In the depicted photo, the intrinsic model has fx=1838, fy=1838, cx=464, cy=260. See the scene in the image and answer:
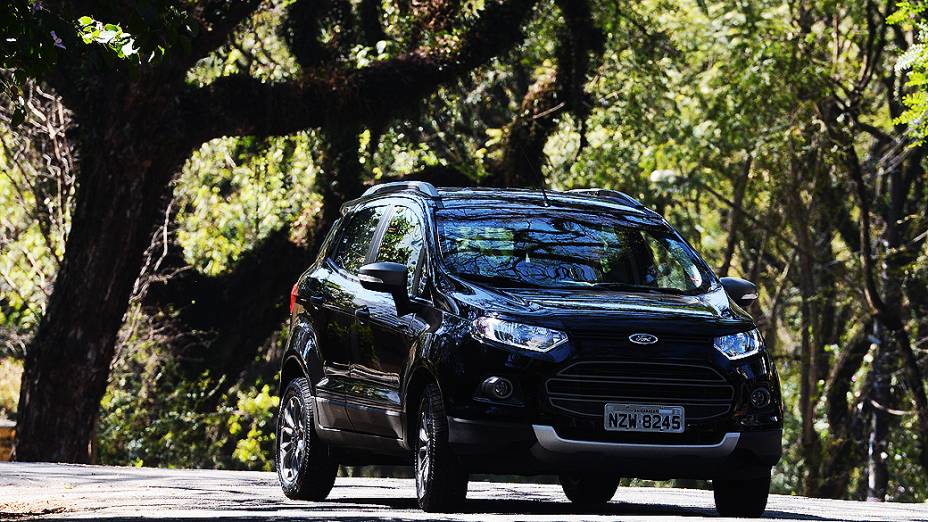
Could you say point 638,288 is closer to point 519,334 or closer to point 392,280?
point 519,334

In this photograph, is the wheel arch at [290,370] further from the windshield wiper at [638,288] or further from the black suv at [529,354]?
the windshield wiper at [638,288]

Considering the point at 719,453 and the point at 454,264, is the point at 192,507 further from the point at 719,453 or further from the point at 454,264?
the point at 719,453

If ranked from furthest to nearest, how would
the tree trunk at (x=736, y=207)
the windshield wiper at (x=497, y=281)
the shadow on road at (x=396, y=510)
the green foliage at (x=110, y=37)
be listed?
1. the tree trunk at (x=736, y=207)
2. the green foliage at (x=110, y=37)
3. the windshield wiper at (x=497, y=281)
4. the shadow on road at (x=396, y=510)

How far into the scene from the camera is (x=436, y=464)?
30.9ft

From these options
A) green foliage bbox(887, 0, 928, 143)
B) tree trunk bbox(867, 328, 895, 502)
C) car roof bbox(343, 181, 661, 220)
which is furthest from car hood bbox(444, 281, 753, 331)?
tree trunk bbox(867, 328, 895, 502)

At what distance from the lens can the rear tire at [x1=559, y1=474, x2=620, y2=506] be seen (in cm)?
1201

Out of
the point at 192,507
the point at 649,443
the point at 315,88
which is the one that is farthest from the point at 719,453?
the point at 315,88

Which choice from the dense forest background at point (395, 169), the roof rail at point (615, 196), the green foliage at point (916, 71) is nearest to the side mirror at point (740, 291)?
the roof rail at point (615, 196)

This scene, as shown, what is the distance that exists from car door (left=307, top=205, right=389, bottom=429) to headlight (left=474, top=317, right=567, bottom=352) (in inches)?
67.1

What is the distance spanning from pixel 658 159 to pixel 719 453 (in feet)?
65.8

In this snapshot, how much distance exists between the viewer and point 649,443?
9172 mm

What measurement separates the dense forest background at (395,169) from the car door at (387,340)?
7.74 metres

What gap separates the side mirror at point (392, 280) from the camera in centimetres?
993

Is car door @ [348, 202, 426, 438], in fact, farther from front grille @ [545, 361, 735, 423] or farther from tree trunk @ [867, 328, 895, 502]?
tree trunk @ [867, 328, 895, 502]
